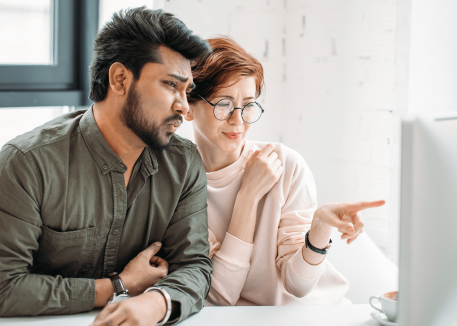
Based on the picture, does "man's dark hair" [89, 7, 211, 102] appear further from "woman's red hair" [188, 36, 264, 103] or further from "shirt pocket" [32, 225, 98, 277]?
"shirt pocket" [32, 225, 98, 277]

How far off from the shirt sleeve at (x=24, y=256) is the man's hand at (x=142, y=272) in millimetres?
98

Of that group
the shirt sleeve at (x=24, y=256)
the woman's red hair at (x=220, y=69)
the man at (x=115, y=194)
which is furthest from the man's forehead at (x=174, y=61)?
the shirt sleeve at (x=24, y=256)

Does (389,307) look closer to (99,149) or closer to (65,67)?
(99,149)

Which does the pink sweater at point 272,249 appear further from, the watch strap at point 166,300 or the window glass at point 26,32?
the window glass at point 26,32

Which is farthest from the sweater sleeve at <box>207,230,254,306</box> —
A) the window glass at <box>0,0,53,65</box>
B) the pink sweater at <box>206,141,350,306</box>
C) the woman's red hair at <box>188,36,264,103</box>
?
the window glass at <box>0,0,53,65</box>

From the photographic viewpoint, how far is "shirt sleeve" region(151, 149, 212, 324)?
1.13 meters

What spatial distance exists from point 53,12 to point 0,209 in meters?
1.65

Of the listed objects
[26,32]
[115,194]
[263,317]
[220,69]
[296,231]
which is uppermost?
[26,32]

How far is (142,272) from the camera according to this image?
3.87 ft

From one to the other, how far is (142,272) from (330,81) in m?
1.58

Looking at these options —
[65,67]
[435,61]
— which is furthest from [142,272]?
[65,67]

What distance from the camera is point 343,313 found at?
3.54 feet

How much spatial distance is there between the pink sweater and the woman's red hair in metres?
0.25

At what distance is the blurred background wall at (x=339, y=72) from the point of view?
196 cm
